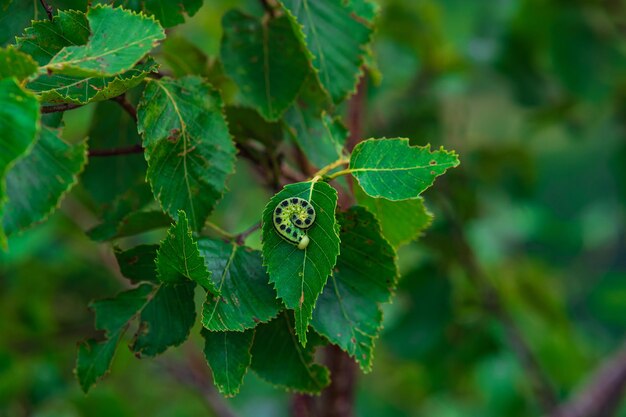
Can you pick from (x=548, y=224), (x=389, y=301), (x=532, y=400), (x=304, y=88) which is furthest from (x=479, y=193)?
(x=389, y=301)

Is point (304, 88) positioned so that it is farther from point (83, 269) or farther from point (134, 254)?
point (83, 269)

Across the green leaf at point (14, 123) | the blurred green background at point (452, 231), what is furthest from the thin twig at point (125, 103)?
the blurred green background at point (452, 231)

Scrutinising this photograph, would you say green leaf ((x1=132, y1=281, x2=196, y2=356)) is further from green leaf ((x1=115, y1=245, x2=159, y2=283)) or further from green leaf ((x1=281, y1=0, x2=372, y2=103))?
green leaf ((x1=281, y1=0, x2=372, y2=103))

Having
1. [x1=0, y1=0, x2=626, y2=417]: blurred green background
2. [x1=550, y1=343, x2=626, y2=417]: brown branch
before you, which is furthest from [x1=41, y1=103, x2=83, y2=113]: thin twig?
[x1=550, y1=343, x2=626, y2=417]: brown branch

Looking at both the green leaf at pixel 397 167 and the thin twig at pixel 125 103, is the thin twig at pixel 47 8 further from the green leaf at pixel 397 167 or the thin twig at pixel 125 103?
the green leaf at pixel 397 167

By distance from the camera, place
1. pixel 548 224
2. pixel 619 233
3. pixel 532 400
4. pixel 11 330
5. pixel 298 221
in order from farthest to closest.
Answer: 1. pixel 619 233
2. pixel 532 400
3. pixel 548 224
4. pixel 11 330
5. pixel 298 221

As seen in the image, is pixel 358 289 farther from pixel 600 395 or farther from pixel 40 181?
pixel 600 395
